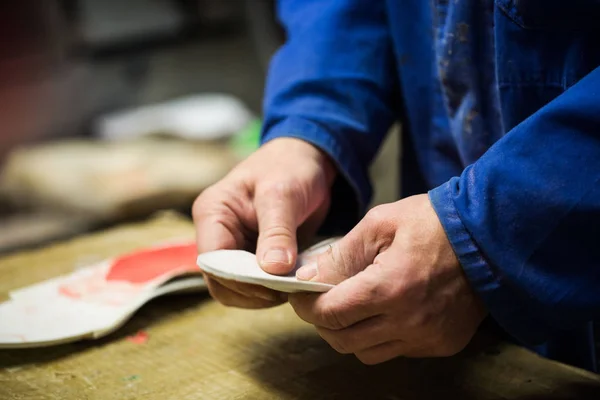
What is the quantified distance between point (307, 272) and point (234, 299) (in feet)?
0.39

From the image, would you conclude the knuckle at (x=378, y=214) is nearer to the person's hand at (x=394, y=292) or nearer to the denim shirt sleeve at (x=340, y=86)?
the person's hand at (x=394, y=292)

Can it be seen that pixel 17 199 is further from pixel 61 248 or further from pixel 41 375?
pixel 41 375

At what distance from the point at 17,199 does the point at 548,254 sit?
207cm

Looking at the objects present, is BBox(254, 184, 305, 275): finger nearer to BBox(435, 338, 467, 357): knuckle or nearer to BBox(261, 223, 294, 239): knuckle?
BBox(261, 223, 294, 239): knuckle

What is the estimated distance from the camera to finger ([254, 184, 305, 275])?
0.65 m

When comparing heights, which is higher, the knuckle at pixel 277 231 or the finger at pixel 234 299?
the knuckle at pixel 277 231

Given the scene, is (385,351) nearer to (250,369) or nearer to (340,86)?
(250,369)

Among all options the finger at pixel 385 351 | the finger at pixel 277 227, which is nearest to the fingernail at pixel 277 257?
the finger at pixel 277 227

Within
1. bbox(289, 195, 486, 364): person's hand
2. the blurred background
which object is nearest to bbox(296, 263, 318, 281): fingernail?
bbox(289, 195, 486, 364): person's hand

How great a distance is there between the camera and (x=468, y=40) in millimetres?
717

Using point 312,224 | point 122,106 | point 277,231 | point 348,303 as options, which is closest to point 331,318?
point 348,303

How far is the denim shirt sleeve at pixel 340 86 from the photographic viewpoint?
82 centimetres

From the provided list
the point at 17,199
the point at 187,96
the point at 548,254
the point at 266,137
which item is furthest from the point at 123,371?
the point at 187,96

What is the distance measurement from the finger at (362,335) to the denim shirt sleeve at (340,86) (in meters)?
0.27
